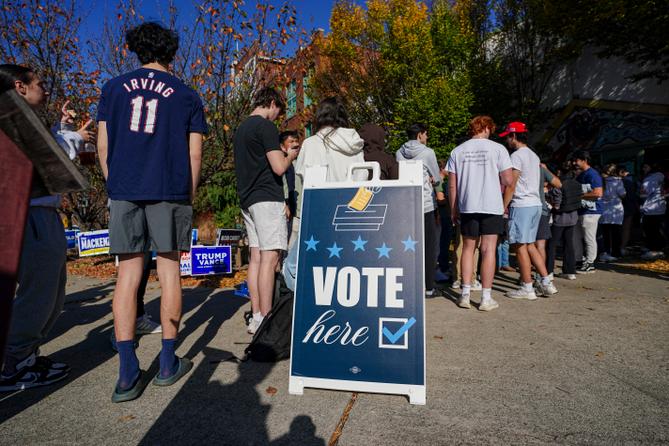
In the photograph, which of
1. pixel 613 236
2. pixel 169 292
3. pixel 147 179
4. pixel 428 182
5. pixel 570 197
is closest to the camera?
pixel 147 179

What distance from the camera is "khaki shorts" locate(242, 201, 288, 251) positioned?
3.27 metres

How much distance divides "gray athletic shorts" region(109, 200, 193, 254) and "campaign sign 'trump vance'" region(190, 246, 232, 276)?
4.37 meters

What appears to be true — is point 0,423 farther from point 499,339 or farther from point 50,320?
point 499,339

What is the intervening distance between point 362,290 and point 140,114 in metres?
1.73

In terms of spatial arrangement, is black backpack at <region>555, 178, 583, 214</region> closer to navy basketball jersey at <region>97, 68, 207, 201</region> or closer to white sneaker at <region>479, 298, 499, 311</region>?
white sneaker at <region>479, 298, 499, 311</region>

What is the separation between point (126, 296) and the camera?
2406 millimetres

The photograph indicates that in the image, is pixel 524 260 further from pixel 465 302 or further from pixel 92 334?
pixel 92 334

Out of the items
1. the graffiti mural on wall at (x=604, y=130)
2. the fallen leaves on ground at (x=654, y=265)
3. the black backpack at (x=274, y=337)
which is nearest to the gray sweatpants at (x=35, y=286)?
the black backpack at (x=274, y=337)

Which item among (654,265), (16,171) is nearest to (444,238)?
(654,265)

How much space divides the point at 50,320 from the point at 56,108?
6937 mm

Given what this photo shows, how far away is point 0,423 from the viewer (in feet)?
6.91

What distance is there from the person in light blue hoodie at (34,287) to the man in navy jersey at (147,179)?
1.59 ft

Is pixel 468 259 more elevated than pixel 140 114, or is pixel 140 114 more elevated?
pixel 140 114

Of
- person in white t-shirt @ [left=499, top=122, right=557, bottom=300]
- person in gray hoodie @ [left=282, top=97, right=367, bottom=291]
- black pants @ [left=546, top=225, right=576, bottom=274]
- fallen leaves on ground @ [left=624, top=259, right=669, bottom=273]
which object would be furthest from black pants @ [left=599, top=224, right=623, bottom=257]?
person in gray hoodie @ [left=282, top=97, right=367, bottom=291]
